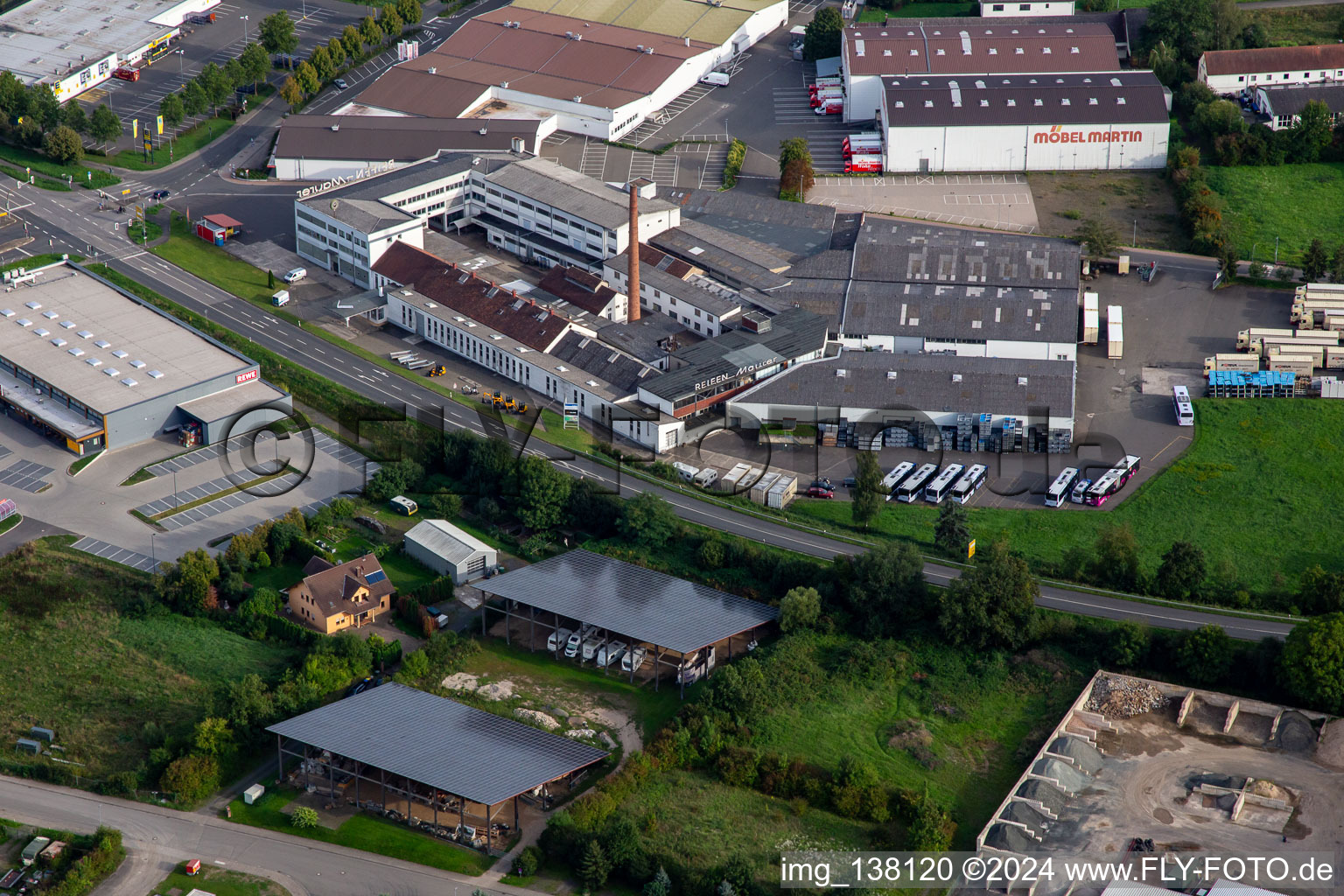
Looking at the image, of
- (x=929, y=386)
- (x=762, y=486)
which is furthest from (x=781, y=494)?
(x=929, y=386)

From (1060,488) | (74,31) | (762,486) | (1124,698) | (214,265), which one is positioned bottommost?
(1124,698)

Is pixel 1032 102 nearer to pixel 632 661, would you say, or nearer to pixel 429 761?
pixel 632 661

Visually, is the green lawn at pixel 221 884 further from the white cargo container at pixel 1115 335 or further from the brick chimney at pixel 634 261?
the white cargo container at pixel 1115 335

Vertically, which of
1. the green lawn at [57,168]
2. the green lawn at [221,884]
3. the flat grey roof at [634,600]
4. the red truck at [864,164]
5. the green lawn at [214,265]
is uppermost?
the red truck at [864,164]

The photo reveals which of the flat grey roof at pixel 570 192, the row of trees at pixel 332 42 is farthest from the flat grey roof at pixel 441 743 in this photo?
the row of trees at pixel 332 42

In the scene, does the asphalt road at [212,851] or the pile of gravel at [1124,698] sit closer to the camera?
the asphalt road at [212,851]

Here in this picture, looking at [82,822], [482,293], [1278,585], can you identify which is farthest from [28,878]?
[1278,585]

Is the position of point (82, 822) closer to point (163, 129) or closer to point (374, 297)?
point (374, 297)
